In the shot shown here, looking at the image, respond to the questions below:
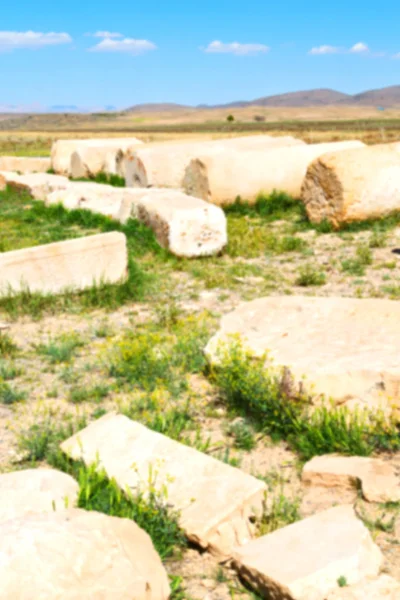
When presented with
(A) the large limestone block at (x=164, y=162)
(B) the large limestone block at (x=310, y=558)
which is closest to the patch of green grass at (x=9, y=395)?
(B) the large limestone block at (x=310, y=558)

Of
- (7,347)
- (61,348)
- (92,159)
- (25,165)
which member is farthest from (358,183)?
(25,165)

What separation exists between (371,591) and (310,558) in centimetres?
25

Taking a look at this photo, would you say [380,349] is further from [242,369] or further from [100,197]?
[100,197]

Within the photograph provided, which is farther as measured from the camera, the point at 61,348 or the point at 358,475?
the point at 61,348

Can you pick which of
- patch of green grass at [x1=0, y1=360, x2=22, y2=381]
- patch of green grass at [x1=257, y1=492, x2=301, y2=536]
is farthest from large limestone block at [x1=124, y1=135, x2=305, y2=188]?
patch of green grass at [x1=257, y1=492, x2=301, y2=536]

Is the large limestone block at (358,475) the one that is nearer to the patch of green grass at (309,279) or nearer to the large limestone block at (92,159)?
the patch of green grass at (309,279)

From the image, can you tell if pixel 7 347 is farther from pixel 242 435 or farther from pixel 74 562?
pixel 74 562

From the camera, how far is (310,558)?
8.88 ft

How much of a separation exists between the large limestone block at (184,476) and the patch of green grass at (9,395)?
100 cm

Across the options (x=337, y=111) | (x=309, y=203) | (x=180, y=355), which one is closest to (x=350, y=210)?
(x=309, y=203)

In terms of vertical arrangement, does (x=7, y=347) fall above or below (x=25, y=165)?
below

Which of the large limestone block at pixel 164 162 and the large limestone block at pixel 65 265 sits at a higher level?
the large limestone block at pixel 164 162

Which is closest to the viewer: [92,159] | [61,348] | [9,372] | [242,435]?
[242,435]

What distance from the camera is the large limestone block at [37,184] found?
45.5 feet
